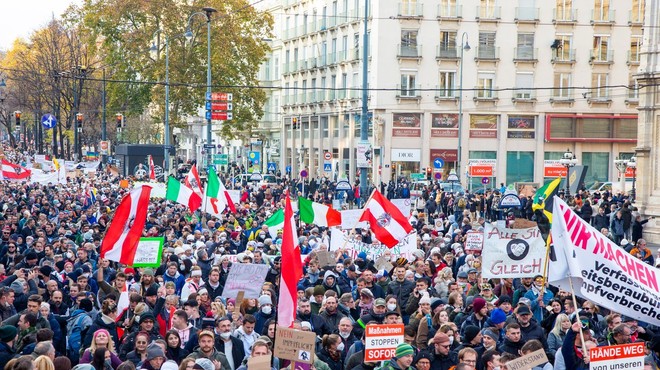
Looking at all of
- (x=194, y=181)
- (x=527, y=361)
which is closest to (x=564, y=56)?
(x=194, y=181)

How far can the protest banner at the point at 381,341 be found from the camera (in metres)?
9.44

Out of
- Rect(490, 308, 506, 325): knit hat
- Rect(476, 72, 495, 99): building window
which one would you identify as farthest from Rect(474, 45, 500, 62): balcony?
Rect(490, 308, 506, 325): knit hat

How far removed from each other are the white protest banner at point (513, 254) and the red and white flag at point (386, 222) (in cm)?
376

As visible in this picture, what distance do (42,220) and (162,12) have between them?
129ft

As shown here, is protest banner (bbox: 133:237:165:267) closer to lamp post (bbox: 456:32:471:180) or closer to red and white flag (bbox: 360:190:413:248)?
red and white flag (bbox: 360:190:413:248)

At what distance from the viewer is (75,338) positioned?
36.7 ft

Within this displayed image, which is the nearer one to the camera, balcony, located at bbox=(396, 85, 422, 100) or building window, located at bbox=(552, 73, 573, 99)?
balcony, located at bbox=(396, 85, 422, 100)

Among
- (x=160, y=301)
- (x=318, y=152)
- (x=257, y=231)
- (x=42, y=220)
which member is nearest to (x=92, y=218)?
(x=42, y=220)

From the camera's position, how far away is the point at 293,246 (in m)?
9.91

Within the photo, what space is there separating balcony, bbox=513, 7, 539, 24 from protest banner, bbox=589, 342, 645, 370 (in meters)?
50.9

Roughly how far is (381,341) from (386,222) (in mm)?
8939

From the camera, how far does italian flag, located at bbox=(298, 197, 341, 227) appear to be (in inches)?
844

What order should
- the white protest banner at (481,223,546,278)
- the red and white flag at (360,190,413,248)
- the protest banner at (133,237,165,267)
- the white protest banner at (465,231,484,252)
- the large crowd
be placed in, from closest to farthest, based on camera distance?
the large crowd
the white protest banner at (481,223,546,278)
the protest banner at (133,237,165,267)
the red and white flag at (360,190,413,248)
the white protest banner at (465,231,484,252)

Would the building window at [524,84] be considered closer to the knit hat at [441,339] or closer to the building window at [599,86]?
the building window at [599,86]
